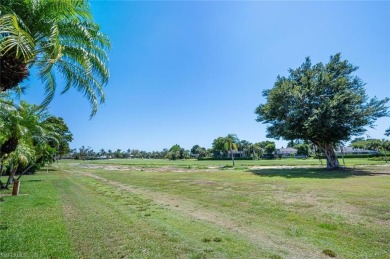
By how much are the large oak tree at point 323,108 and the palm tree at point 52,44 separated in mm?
25042

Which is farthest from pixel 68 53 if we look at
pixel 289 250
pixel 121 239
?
pixel 289 250

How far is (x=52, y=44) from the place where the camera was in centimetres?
654

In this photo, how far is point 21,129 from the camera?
1382 centimetres

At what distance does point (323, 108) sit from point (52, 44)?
28.6 m

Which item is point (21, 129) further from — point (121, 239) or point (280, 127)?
point (280, 127)

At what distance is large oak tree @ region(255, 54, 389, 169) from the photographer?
28.1 meters

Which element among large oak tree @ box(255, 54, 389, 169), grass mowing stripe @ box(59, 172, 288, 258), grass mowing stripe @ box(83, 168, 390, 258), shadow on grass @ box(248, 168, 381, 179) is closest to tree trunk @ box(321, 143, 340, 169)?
large oak tree @ box(255, 54, 389, 169)

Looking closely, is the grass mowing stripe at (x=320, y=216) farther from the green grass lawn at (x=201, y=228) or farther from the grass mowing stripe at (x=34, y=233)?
the grass mowing stripe at (x=34, y=233)

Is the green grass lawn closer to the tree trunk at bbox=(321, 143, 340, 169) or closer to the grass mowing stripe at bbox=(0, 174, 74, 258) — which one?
the grass mowing stripe at bbox=(0, 174, 74, 258)

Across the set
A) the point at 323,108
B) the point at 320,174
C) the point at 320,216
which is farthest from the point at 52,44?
the point at 323,108

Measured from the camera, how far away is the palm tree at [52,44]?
19.3ft

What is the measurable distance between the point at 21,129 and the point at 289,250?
15.0 meters

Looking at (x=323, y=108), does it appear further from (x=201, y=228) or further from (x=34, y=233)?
(x=34, y=233)

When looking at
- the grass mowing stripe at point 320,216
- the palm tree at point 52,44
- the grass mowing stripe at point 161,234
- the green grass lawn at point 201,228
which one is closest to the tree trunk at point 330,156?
the grass mowing stripe at point 320,216
